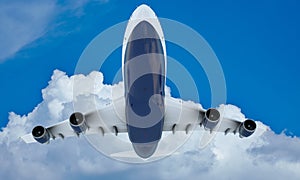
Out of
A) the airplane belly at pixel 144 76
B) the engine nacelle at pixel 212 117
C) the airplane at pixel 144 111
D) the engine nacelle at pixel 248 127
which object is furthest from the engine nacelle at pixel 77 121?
the engine nacelle at pixel 248 127

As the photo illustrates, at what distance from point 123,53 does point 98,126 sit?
10.5 metres

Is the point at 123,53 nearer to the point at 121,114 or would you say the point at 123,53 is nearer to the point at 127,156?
the point at 121,114

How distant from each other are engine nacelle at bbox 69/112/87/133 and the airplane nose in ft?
15.8

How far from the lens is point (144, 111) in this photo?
35812mm

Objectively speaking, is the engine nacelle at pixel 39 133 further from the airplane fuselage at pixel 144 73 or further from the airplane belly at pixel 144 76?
the airplane belly at pixel 144 76

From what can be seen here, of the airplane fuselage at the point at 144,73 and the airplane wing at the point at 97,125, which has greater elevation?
the airplane wing at the point at 97,125

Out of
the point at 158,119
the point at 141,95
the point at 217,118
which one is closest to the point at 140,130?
the point at 158,119

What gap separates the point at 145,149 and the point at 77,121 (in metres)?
6.67

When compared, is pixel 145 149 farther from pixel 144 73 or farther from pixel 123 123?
pixel 144 73

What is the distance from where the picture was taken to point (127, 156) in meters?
44.9

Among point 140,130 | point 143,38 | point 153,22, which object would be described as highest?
point 153,22

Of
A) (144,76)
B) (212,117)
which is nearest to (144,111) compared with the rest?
(144,76)

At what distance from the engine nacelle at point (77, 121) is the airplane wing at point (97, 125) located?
79 cm

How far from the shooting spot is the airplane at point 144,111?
3428cm
